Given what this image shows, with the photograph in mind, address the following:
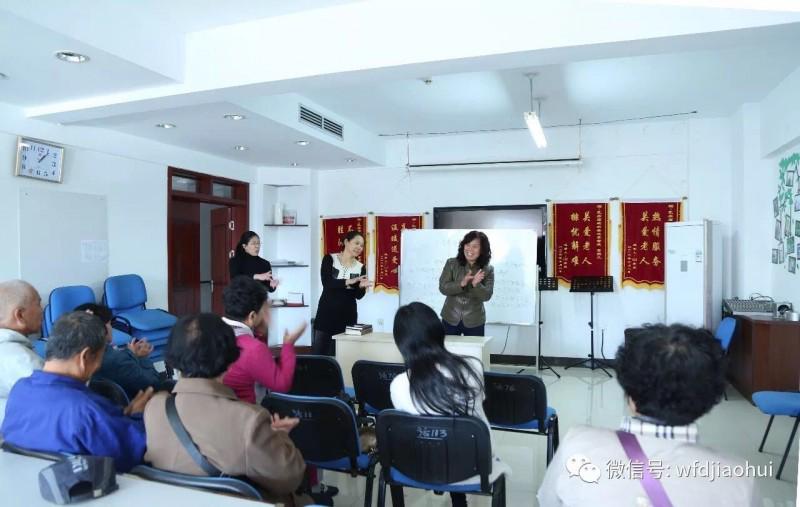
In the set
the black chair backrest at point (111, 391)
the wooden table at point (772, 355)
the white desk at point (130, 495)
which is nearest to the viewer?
the white desk at point (130, 495)

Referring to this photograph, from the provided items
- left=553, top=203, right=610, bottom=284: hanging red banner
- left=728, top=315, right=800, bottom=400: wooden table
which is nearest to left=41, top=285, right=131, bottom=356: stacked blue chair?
left=553, top=203, right=610, bottom=284: hanging red banner

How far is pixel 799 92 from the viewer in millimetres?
4102

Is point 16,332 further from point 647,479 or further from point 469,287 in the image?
point 469,287

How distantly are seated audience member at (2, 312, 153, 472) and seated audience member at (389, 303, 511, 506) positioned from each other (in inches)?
35.6

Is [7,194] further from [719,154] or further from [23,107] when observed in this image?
[719,154]

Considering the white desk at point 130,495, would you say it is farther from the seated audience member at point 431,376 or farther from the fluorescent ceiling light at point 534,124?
the fluorescent ceiling light at point 534,124

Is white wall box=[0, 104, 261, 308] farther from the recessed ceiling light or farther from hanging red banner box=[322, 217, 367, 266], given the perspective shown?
hanging red banner box=[322, 217, 367, 266]

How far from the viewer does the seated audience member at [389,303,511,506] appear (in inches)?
74.7

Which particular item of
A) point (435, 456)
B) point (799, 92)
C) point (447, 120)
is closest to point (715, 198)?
point (799, 92)

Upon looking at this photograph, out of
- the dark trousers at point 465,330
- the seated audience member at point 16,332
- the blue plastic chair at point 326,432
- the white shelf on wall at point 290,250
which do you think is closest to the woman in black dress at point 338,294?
the dark trousers at point 465,330

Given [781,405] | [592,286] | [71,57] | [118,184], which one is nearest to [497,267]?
[592,286]

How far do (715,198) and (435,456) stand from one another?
5037mm

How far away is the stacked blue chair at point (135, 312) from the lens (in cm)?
456

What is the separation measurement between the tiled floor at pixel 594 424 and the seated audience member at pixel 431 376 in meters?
0.81
